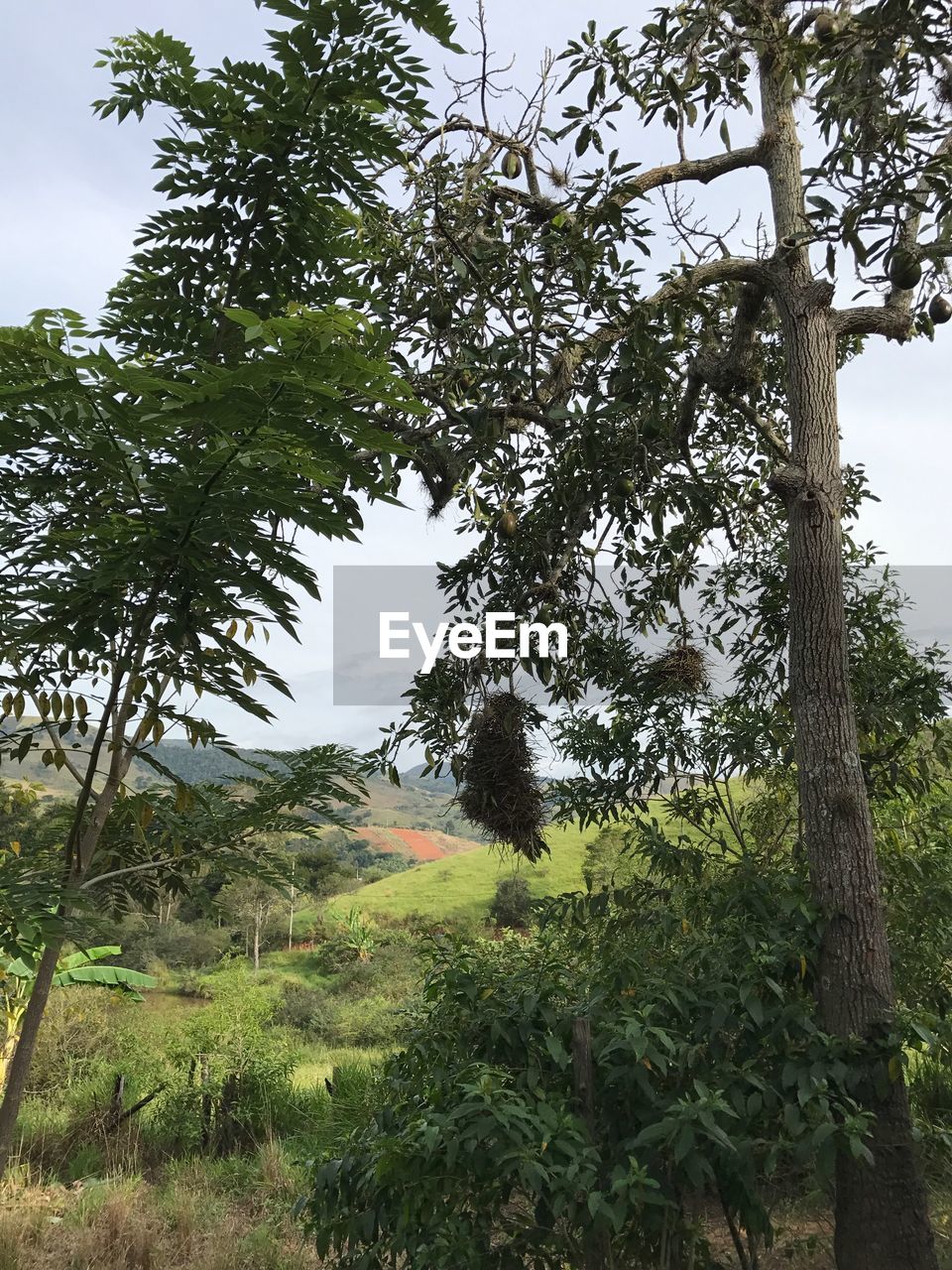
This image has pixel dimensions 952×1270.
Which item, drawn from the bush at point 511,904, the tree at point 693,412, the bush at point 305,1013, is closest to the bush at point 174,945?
the bush at point 305,1013

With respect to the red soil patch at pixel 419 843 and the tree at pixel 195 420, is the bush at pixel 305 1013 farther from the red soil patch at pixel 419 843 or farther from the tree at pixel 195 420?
the red soil patch at pixel 419 843

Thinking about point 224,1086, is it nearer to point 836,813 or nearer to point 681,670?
point 681,670

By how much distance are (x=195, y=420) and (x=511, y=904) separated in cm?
1703

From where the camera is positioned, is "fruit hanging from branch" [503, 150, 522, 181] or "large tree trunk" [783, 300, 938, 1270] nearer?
"large tree trunk" [783, 300, 938, 1270]

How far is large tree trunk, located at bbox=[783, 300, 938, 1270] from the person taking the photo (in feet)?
9.94

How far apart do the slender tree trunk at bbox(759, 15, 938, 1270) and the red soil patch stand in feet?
131

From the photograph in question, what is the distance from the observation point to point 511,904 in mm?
17969

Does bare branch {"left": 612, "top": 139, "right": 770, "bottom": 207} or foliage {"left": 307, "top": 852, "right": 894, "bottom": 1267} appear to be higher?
bare branch {"left": 612, "top": 139, "right": 770, "bottom": 207}

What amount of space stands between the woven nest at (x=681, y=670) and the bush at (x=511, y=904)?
13866 millimetres

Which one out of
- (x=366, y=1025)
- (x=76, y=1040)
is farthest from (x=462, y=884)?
(x=76, y=1040)

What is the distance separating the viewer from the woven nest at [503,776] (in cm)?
356

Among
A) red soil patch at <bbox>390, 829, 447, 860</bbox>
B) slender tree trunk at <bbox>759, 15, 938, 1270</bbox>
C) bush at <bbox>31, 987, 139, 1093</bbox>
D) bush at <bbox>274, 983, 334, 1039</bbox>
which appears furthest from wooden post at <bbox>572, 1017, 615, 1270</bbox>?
red soil patch at <bbox>390, 829, 447, 860</bbox>

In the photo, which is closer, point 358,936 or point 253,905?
point 358,936

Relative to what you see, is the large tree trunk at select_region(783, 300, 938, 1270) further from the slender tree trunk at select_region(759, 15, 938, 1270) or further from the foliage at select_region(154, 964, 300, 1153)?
the foliage at select_region(154, 964, 300, 1153)
